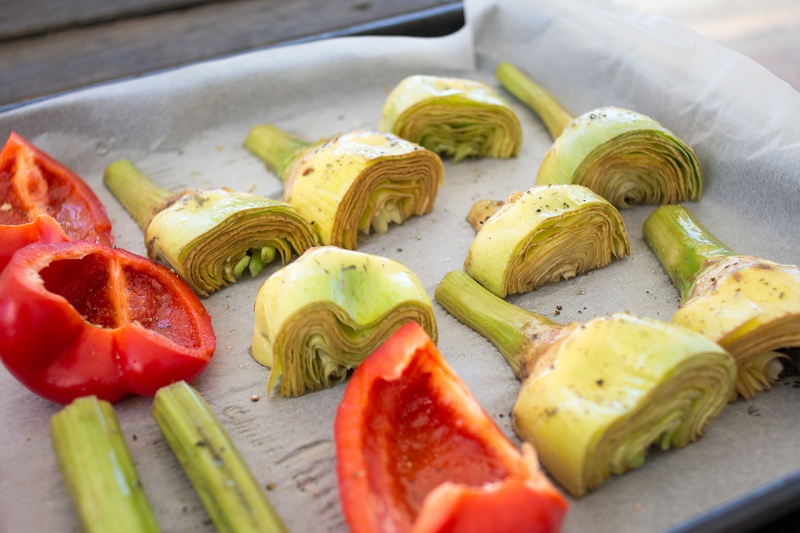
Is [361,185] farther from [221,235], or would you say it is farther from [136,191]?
[136,191]

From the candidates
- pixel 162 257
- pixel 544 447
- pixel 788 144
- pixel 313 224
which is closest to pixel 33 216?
pixel 162 257

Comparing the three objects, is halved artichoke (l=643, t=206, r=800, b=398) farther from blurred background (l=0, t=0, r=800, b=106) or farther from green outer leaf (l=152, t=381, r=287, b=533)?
blurred background (l=0, t=0, r=800, b=106)

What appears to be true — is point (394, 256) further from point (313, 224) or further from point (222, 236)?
point (222, 236)

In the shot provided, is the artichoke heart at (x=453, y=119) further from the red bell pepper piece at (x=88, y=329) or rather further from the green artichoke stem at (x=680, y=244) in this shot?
the red bell pepper piece at (x=88, y=329)

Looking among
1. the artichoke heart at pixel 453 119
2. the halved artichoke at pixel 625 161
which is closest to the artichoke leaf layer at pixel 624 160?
the halved artichoke at pixel 625 161

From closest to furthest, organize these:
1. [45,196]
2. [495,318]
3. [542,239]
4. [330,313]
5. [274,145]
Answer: [330,313] → [495,318] → [542,239] → [45,196] → [274,145]

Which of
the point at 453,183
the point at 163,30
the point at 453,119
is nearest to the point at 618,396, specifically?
the point at 453,183
